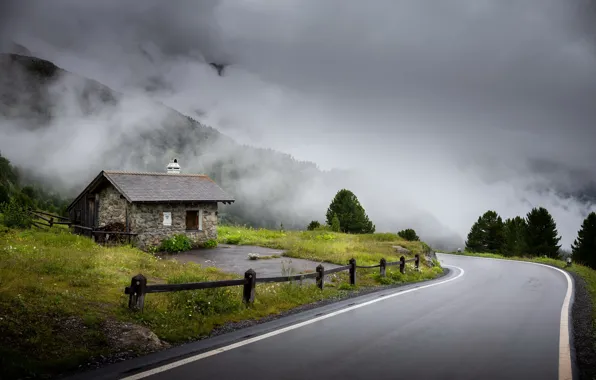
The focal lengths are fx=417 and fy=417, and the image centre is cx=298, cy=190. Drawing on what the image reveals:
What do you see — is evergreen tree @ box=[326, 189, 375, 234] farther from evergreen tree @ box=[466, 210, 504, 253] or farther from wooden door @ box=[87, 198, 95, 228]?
wooden door @ box=[87, 198, 95, 228]

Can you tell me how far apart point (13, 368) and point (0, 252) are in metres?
10.6

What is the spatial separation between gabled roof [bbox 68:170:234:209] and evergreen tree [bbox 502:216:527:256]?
5453 cm

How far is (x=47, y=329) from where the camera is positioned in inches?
298

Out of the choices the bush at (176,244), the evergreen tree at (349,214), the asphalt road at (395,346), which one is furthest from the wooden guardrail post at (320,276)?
the evergreen tree at (349,214)

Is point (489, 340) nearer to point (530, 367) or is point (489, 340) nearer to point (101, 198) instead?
point (530, 367)

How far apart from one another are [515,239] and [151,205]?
206ft

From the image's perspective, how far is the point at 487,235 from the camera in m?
74.7

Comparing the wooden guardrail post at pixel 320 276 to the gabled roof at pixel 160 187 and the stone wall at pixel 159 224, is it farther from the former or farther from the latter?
the stone wall at pixel 159 224

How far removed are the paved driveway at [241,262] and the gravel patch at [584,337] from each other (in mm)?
9985

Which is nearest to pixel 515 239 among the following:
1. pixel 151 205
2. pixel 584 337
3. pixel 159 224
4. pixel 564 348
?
pixel 159 224

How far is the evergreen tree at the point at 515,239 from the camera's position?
66.7 meters

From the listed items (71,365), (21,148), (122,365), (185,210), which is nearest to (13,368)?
(71,365)

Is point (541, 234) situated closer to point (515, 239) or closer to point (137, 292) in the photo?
point (515, 239)

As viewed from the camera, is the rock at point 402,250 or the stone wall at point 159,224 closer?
the stone wall at point 159,224
